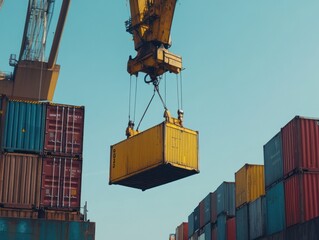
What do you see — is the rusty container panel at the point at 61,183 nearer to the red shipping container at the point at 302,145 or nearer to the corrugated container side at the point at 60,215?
the corrugated container side at the point at 60,215

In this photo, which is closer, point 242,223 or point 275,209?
point 275,209

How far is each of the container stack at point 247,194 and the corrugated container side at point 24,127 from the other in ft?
45.4

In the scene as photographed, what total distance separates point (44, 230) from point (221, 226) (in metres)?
19.9

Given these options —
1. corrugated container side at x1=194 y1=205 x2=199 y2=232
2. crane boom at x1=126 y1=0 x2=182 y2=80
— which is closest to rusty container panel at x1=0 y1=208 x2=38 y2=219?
crane boom at x1=126 y1=0 x2=182 y2=80

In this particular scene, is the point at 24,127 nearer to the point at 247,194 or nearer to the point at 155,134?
the point at 155,134

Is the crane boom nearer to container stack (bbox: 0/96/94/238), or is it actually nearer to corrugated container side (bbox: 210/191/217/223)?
container stack (bbox: 0/96/94/238)

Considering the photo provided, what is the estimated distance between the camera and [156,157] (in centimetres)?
2884

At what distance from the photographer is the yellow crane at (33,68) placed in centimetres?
5253

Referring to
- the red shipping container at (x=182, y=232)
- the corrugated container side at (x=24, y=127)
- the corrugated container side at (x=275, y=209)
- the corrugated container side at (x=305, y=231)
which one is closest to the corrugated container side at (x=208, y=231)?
the red shipping container at (x=182, y=232)

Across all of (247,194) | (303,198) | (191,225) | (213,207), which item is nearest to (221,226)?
(213,207)

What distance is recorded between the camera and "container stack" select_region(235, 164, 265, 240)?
38250 millimetres

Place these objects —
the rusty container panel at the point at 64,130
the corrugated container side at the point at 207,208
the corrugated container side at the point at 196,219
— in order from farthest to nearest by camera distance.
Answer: the corrugated container side at the point at 196,219
the corrugated container side at the point at 207,208
the rusty container panel at the point at 64,130

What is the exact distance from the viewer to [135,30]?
31.1 metres

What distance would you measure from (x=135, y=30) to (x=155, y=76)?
275cm
